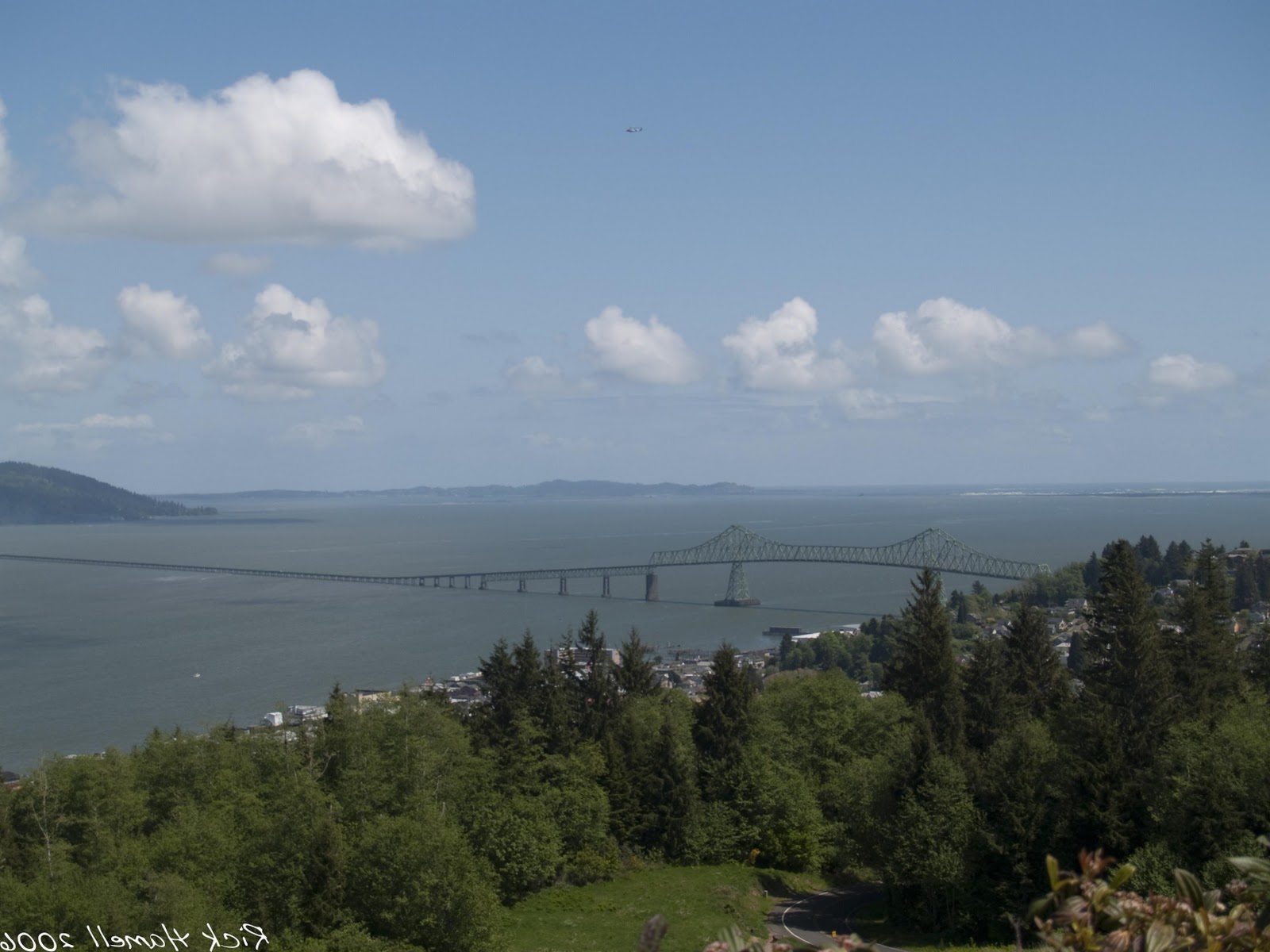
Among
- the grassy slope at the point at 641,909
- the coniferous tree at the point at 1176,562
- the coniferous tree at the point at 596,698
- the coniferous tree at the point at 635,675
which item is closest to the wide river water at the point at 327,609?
the coniferous tree at the point at 635,675

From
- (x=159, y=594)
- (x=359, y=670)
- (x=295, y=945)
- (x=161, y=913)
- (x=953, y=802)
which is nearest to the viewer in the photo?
(x=161, y=913)

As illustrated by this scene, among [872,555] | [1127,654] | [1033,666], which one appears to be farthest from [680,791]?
[872,555]

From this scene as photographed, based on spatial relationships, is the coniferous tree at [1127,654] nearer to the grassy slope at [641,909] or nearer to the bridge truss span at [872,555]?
the grassy slope at [641,909]

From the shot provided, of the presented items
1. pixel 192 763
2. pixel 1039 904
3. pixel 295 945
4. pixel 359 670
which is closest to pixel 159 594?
pixel 359 670

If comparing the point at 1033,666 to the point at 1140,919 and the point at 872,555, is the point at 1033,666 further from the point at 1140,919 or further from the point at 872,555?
the point at 872,555

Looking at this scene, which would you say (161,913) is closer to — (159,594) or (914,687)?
(914,687)

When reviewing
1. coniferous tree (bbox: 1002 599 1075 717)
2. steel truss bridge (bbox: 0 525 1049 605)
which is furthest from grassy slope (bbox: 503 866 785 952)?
steel truss bridge (bbox: 0 525 1049 605)
